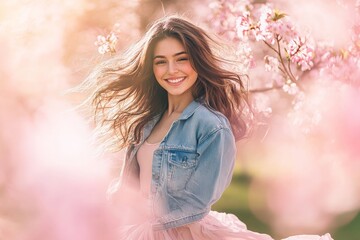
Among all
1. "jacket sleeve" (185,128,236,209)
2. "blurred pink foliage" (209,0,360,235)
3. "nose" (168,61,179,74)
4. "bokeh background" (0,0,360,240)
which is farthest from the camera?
"blurred pink foliage" (209,0,360,235)

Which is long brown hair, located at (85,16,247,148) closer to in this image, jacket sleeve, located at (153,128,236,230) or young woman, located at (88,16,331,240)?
young woman, located at (88,16,331,240)

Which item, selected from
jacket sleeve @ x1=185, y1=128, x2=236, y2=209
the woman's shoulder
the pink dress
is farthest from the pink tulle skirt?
the woman's shoulder

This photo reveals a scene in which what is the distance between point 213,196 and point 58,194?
665 millimetres

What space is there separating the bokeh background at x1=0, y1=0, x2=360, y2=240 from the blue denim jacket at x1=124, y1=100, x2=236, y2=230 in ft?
3.13

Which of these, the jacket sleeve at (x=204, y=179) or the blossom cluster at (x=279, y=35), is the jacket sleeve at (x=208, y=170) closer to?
the jacket sleeve at (x=204, y=179)

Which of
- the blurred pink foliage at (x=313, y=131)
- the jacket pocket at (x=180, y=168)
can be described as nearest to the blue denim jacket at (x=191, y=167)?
the jacket pocket at (x=180, y=168)

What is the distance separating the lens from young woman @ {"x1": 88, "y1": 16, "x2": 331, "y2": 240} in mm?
3178

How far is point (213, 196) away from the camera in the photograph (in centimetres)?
318

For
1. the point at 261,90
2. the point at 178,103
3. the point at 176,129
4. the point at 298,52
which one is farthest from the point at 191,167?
the point at 261,90

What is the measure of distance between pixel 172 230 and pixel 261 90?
318 cm

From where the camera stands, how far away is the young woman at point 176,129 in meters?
3.18

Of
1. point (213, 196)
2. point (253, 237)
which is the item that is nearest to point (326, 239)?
point (253, 237)

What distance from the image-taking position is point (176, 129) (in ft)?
10.8

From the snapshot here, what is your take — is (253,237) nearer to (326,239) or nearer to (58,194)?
(326,239)
